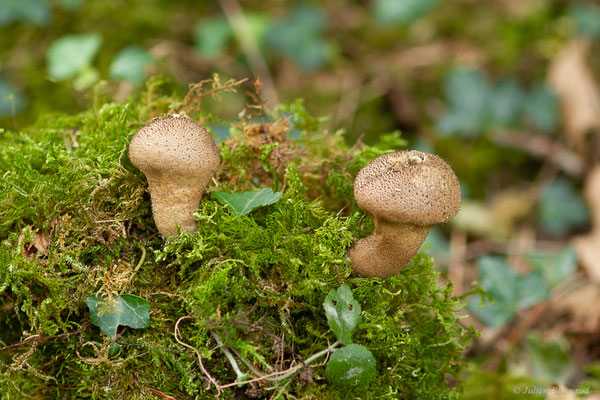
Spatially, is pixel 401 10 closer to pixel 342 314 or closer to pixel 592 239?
pixel 592 239

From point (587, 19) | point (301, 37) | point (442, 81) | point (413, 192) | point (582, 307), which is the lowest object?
point (582, 307)

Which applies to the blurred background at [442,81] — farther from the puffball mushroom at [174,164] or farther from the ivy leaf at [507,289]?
the puffball mushroom at [174,164]

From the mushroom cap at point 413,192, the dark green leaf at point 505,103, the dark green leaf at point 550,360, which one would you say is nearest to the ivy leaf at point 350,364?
the mushroom cap at point 413,192

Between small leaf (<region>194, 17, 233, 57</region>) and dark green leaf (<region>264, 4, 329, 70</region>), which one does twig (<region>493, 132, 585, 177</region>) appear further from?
small leaf (<region>194, 17, 233, 57</region>)

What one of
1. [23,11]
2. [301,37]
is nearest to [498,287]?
[301,37]

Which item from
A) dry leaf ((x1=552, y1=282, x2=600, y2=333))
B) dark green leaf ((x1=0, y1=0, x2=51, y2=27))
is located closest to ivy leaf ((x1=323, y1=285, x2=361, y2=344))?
dry leaf ((x1=552, y1=282, x2=600, y2=333))

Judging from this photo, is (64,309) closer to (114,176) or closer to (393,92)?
(114,176)
